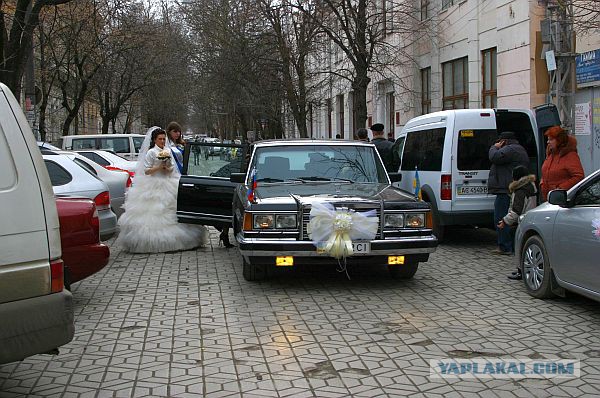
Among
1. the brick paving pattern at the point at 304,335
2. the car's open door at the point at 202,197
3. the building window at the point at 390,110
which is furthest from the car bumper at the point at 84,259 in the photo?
the building window at the point at 390,110

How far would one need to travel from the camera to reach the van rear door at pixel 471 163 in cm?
1012

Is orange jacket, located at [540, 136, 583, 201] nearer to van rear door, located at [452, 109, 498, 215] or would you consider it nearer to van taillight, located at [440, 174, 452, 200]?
van rear door, located at [452, 109, 498, 215]

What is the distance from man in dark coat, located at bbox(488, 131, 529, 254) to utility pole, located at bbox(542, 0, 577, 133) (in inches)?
170

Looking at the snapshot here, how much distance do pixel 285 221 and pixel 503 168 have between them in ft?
13.6

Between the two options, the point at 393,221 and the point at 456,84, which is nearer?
the point at 393,221

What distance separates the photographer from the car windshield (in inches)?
326

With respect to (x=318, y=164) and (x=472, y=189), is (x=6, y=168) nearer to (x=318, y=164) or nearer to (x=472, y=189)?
(x=318, y=164)

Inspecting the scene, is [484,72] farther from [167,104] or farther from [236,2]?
[167,104]

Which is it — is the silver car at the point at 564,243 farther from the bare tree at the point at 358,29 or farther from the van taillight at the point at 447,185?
the bare tree at the point at 358,29

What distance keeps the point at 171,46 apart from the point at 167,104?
13798mm

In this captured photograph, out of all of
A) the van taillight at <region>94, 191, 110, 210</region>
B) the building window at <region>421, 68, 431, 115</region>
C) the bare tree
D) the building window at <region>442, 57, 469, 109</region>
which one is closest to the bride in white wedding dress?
the van taillight at <region>94, 191, 110, 210</region>

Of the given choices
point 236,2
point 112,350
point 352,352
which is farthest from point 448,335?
point 236,2

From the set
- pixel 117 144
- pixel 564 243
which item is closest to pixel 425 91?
pixel 117 144

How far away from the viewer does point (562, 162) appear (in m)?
8.43
